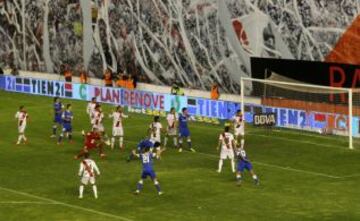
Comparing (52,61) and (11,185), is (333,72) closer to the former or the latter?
(11,185)

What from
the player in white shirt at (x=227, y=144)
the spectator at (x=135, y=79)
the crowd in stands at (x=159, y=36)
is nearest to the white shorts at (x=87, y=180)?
the player in white shirt at (x=227, y=144)

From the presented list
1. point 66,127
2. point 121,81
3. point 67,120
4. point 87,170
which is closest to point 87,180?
point 87,170

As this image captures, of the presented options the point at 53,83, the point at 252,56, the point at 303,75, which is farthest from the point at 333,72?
the point at 53,83

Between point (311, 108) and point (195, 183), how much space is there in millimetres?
14569

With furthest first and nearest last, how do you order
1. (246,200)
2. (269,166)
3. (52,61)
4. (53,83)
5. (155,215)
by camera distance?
(52,61)
(53,83)
(269,166)
(246,200)
(155,215)

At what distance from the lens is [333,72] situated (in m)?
55.9

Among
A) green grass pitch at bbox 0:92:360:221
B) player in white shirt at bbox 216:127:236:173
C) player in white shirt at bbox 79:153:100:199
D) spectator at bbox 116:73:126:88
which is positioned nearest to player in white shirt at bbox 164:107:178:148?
green grass pitch at bbox 0:92:360:221

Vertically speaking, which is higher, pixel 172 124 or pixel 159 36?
pixel 159 36

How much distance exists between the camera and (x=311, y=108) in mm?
51000

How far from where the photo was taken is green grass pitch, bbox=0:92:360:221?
109ft

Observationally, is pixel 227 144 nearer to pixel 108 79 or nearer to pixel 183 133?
pixel 183 133

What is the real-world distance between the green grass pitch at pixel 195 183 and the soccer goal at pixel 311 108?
2.21 ft

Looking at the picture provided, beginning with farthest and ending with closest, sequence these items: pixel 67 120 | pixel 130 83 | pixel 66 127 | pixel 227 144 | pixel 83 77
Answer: pixel 83 77, pixel 130 83, pixel 66 127, pixel 67 120, pixel 227 144

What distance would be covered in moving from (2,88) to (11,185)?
36660mm
